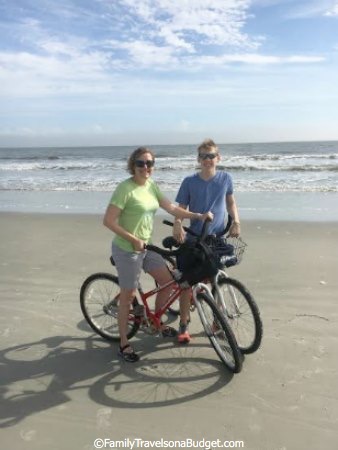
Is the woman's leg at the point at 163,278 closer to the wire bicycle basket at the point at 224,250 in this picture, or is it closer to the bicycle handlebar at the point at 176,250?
the bicycle handlebar at the point at 176,250

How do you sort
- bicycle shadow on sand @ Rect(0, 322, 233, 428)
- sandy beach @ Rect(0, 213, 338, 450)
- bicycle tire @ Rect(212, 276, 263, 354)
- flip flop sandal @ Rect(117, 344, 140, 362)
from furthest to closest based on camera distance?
1. flip flop sandal @ Rect(117, 344, 140, 362)
2. bicycle tire @ Rect(212, 276, 263, 354)
3. bicycle shadow on sand @ Rect(0, 322, 233, 428)
4. sandy beach @ Rect(0, 213, 338, 450)

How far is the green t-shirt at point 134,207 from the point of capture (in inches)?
143

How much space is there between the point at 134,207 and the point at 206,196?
2.47ft

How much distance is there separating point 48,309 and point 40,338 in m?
0.76

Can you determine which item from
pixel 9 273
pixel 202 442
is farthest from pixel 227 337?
pixel 9 273

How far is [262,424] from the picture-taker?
306 centimetres

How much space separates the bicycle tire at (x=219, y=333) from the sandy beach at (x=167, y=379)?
112 millimetres

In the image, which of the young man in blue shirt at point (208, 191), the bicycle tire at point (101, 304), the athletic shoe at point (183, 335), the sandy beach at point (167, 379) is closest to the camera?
the sandy beach at point (167, 379)

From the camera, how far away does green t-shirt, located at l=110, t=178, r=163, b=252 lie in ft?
11.9

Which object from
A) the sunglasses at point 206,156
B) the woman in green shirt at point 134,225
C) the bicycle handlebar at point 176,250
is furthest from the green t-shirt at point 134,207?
the sunglasses at point 206,156

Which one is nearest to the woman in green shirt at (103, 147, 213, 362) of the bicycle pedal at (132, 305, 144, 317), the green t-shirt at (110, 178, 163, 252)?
the green t-shirt at (110, 178, 163, 252)

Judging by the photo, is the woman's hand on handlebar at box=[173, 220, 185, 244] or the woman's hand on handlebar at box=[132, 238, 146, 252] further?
the woman's hand on handlebar at box=[173, 220, 185, 244]

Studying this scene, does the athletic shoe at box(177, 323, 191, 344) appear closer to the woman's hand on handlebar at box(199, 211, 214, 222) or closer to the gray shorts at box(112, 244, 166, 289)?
the gray shorts at box(112, 244, 166, 289)

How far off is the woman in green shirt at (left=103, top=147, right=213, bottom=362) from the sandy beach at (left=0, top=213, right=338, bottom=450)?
1.46ft
